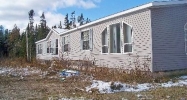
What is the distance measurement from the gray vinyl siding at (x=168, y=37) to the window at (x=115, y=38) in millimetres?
3104

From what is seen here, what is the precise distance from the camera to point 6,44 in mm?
57219

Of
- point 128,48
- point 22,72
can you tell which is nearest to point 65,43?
point 22,72

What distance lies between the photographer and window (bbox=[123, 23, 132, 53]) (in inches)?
566

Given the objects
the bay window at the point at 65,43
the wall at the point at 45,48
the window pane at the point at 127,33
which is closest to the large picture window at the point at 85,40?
the bay window at the point at 65,43

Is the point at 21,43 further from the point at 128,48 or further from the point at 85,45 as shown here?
the point at 128,48

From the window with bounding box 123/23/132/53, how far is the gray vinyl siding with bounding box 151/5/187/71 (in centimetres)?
189

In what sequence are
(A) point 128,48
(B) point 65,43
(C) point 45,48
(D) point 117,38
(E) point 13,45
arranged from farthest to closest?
(E) point 13,45
(C) point 45,48
(B) point 65,43
(D) point 117,38
(A) point 128,48

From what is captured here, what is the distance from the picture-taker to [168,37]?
1301 centimetres

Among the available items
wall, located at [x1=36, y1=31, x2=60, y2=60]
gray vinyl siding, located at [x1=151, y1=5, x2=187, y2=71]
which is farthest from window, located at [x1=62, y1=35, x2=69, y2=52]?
gray vinyl siding, located at [x1=151, y1=5, x2=187, y2=71]

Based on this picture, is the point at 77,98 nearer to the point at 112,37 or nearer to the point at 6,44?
the point at 112,37

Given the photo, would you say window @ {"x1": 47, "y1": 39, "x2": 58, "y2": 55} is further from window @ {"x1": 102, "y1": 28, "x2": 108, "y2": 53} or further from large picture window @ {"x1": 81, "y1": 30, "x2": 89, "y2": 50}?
window @ {"x1": 102, "y1": 28, "x2": 108, "y2": 53}

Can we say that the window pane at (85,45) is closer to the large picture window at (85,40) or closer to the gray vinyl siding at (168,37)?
the large picture window at (85,40)

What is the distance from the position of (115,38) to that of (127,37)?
1.22 meters

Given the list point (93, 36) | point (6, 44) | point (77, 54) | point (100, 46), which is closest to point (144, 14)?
point (100, 46)
